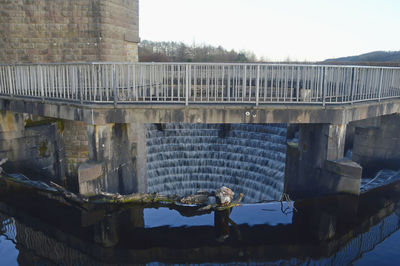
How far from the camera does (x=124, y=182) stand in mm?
8969

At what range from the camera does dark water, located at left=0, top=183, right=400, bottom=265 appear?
565 cm

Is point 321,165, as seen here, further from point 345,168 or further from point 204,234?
point 204,234

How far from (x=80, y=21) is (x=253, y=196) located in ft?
30.2

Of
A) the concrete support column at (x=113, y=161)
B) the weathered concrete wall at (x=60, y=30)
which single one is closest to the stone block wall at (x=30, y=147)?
the weathered concrete wall at (x=60, y=30)

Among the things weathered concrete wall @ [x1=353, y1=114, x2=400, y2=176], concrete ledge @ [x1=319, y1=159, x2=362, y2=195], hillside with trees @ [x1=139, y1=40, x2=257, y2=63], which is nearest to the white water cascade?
weathered concrete wall @ [x1=353, y1=114, x2=400, y2=176]

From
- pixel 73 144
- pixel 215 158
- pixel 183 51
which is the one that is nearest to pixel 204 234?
pixel 73 144

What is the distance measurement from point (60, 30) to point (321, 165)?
9532 millimetres

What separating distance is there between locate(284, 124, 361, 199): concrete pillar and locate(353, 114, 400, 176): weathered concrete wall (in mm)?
4244

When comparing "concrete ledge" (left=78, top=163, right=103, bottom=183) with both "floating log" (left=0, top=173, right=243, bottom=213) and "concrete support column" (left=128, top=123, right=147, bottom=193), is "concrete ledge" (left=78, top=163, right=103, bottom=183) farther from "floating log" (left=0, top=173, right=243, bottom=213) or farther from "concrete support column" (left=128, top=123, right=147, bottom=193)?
"concrete support column" (left=128, top=123, right=147, bottom=193)

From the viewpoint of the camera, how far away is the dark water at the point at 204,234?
5.65 metres

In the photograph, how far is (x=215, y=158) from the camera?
15.2 metres

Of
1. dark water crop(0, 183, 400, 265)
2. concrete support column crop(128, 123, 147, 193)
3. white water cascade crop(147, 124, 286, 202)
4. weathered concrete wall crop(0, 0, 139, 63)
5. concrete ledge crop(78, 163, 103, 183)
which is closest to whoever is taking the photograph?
dark water crop(0, 183, 400, 265)

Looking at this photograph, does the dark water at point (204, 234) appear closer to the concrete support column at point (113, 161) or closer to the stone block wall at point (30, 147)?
the concrete support column at point (113, 161)

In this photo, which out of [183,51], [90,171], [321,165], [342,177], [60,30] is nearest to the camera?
[90,171]
